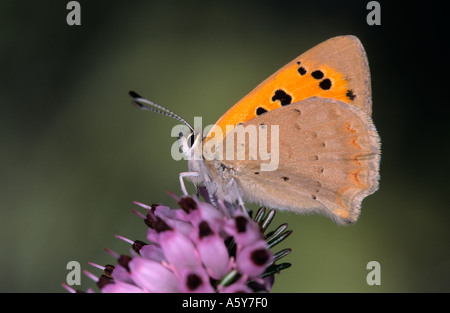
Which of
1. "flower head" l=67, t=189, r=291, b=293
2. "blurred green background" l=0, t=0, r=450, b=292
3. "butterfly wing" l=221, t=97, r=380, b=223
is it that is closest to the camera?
"flower head" l=67, t=189, r=291, b=293

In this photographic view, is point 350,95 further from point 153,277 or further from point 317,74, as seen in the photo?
point 153,277

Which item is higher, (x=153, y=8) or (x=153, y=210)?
(x=153, y=8)

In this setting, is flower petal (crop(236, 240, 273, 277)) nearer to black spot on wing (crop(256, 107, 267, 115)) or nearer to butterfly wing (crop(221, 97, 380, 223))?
butterfly wing (crop(221, 97, 380, 223))

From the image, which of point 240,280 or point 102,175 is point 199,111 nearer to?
point 102,175

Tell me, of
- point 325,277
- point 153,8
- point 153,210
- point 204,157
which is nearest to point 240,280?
point 153,210

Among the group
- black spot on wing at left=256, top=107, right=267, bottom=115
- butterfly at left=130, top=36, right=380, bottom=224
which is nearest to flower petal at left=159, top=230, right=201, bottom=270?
butterfly at left=130, top=36, right=380, bottom=224

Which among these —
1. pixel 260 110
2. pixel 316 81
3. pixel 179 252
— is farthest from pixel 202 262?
pixel 316 81
